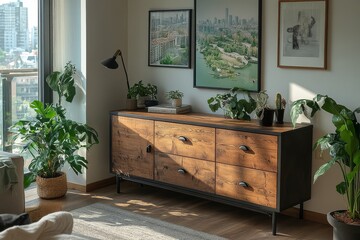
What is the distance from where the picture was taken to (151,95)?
17.9 feet

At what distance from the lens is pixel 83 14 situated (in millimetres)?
5223

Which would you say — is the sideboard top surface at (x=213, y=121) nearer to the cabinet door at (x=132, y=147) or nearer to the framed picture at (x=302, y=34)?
the cabinet door at (x=132, y=147)

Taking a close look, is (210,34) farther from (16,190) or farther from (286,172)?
(16,190)

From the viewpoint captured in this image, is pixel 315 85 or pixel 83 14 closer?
pixel 315 85

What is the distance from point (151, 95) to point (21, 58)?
48.4 inches

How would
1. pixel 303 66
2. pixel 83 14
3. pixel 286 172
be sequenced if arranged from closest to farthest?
pixel 286 172 < pixel 303 66 < pixel 83 14

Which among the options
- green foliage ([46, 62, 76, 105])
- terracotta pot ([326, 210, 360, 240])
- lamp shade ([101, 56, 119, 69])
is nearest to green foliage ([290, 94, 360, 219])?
terracotta pot ([326, 210, 360, 240])

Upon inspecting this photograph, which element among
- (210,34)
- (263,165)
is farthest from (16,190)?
(210,34)

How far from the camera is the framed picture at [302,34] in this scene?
4.38 metres

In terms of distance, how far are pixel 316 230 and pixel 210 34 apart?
1.85m

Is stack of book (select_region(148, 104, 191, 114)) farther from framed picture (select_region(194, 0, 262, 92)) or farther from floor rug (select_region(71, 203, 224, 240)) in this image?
floor rug (select_region(71, 203, 224, 240))

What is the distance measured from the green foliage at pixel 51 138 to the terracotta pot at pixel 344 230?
7.11 feet

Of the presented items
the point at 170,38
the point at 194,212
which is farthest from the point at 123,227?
the point at 170,38

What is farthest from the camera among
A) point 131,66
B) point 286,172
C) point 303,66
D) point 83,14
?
point 131,66
